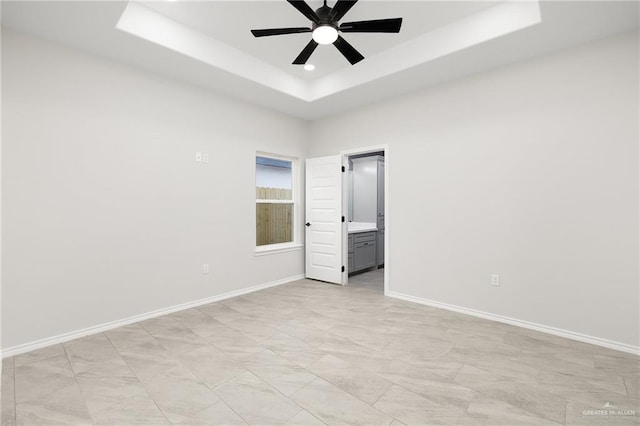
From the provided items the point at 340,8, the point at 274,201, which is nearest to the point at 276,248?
the point at 274,201

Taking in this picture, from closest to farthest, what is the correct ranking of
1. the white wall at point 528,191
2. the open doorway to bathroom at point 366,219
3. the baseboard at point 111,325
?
the baseboard at point 111,325
the white wall at point 528,191
the open doorway to bathroom at point 366,219

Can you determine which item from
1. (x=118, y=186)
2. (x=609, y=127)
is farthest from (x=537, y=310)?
(x=118, y=186)

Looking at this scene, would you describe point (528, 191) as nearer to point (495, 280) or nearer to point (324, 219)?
point (495, 280)

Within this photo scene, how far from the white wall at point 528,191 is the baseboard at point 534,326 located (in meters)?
0.04

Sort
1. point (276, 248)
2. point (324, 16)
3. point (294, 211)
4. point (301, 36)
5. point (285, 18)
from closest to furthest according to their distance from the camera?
point (324, 16) → point (285, 18) → point (301, 36) → point (276, 248) → point (294, 211)

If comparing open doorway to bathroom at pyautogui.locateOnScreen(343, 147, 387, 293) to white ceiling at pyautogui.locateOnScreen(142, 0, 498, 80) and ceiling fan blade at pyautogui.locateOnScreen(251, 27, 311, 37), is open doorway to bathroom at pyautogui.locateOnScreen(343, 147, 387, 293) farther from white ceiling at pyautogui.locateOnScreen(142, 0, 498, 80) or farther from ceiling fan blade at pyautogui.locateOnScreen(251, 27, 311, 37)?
ceiling fan blade at pyautogui.locateOnScreen(251, 27, 311, 37)

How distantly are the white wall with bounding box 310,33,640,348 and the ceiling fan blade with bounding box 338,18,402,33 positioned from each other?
1.62m

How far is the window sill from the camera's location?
464cm

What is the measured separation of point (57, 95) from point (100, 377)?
2473 millimetres

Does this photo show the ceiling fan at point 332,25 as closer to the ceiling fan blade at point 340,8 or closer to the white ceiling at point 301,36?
the ceiling fan blade at point 340,8

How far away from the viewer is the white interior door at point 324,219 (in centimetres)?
488

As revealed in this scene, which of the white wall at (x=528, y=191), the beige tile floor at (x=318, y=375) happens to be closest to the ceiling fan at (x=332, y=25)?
the white wall at (x=528, y=191)

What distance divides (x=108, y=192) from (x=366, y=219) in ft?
15.6

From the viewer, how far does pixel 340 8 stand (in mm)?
2307
